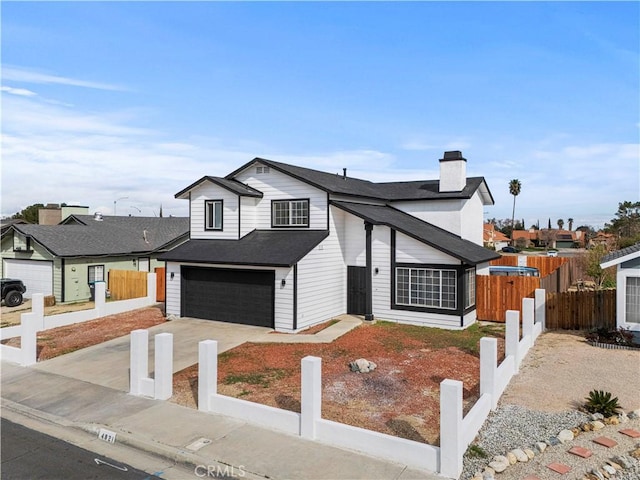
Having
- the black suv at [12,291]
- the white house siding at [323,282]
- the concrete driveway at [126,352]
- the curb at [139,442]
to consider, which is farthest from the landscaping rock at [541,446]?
the black suv at [12,291]

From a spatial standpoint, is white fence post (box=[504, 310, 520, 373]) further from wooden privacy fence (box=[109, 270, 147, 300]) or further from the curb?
wooden privacy fence (box=[109, 270, 147, 300])

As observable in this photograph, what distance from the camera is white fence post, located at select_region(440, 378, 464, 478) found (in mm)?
6918

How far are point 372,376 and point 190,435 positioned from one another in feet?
16.4

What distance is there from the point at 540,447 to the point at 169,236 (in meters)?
30.1

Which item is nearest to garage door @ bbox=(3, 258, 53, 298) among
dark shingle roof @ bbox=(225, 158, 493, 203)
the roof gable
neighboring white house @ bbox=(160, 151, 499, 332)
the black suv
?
the black suv

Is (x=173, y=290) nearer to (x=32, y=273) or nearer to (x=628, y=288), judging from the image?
(x=32, y=273)

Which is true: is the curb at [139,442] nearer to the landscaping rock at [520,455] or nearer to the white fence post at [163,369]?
the white fence post at [163,369]

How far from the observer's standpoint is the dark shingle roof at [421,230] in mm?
17558

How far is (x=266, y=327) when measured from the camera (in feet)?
58.9

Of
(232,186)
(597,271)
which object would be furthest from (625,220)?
(232,186)

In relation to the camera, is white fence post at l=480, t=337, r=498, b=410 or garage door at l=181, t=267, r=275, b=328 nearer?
white fence post at l=480, t=337, r=498, b=410

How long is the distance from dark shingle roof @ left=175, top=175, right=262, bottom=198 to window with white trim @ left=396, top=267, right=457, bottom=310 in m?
7.30

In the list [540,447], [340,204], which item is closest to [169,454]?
[540,447]

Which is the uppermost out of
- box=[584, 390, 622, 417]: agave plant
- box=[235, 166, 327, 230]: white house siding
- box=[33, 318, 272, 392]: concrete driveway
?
box=[235, 166, 327, 230]: white house siding
